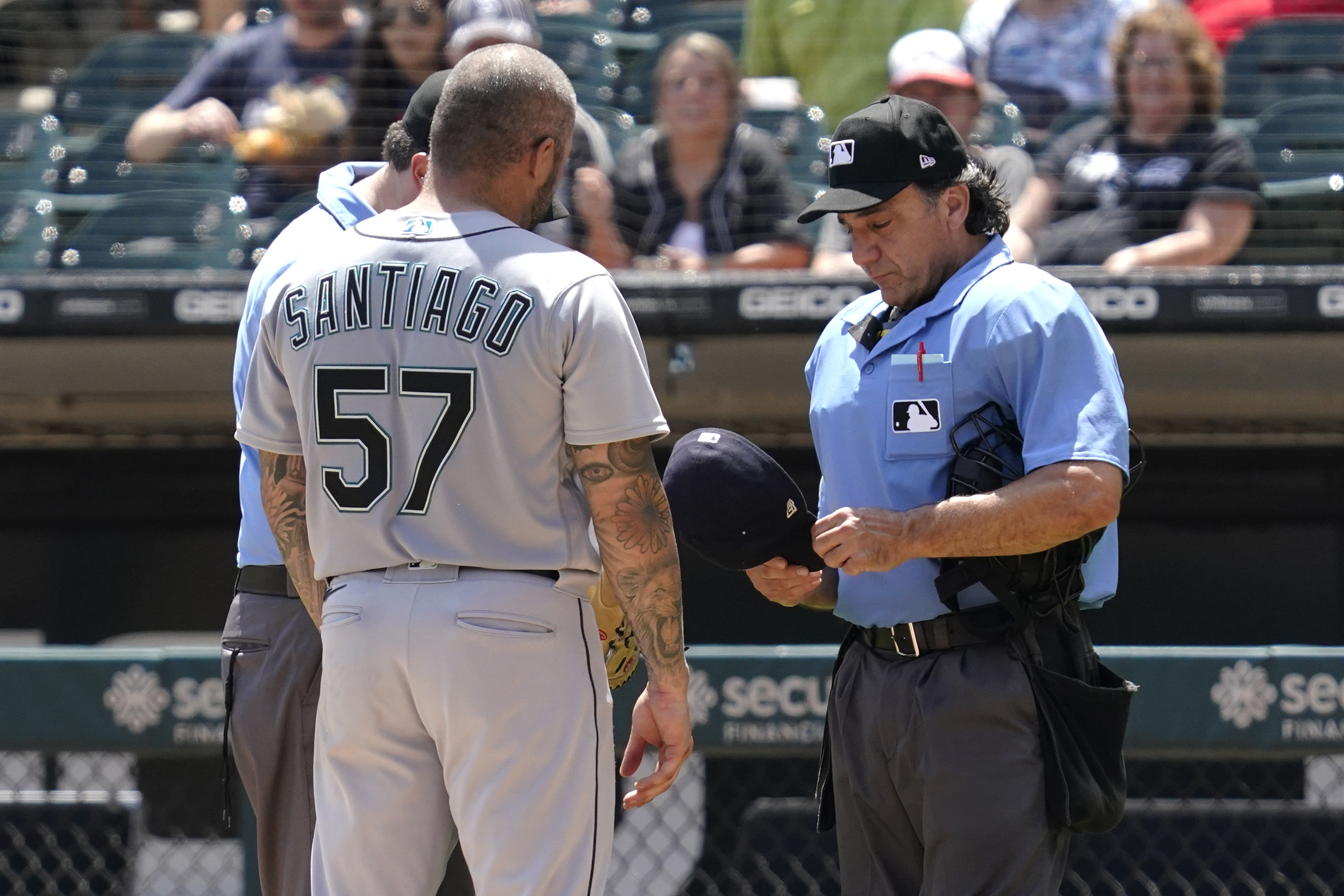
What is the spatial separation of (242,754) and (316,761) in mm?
498

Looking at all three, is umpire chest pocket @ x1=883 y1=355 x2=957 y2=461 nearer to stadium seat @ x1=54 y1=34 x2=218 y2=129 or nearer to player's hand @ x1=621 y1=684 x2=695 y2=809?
player's hand @ x1=621 y1=684 x2=695 y2=809

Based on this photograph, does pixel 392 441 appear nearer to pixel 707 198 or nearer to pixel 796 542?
pixel 796 542

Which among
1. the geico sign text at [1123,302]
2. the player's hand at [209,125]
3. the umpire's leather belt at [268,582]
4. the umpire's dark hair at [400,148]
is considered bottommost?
the umpire's leather belt at [268,582]

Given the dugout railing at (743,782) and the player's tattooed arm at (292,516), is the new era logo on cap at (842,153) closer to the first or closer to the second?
the player's tattooed arm at (292,516)

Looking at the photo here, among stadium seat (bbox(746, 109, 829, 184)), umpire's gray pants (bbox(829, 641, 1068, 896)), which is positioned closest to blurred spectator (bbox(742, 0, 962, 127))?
stadium seat (bbox(746, 109, 829, 184))

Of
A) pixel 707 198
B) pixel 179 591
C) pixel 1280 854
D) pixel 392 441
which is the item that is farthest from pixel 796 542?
pixel 179 591

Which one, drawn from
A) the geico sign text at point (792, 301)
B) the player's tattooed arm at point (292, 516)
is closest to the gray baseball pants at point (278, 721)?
the player's tattooed arm at point (292, 516)

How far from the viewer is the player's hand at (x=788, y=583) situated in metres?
2.48

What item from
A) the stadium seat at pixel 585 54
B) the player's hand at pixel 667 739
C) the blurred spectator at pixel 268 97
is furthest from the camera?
the stadium seat at pixel 585 54

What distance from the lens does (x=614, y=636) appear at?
8.25 feet

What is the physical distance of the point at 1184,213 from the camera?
4879mm

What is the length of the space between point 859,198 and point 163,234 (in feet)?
12.4

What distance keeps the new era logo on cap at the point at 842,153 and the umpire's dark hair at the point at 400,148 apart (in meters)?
0.72

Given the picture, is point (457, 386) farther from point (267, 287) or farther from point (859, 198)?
point (859, 198)
